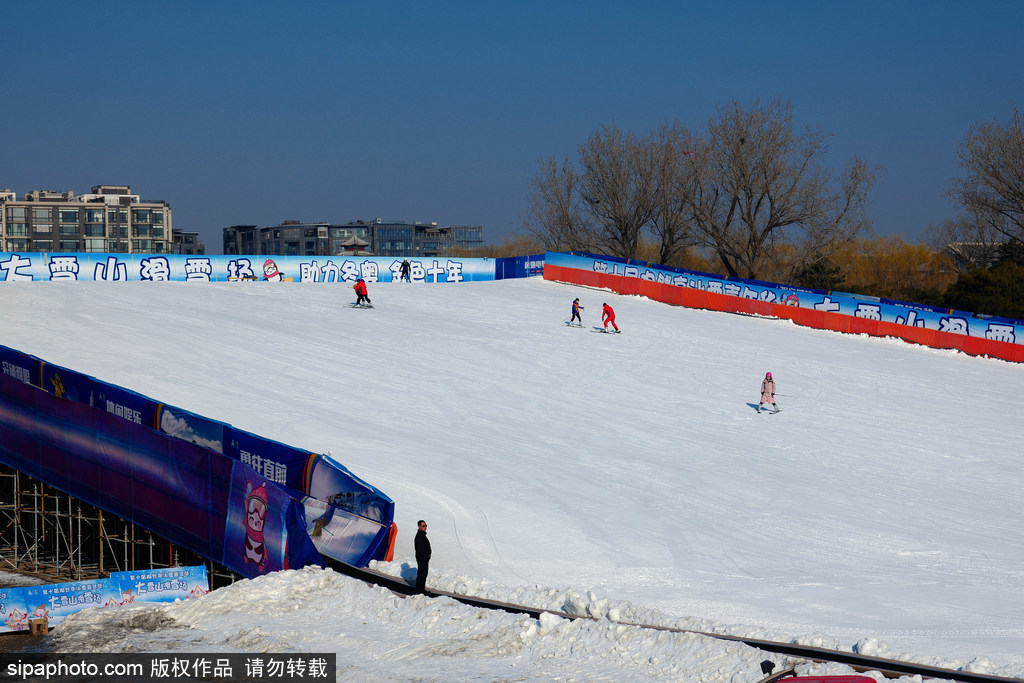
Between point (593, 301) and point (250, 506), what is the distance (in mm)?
31150

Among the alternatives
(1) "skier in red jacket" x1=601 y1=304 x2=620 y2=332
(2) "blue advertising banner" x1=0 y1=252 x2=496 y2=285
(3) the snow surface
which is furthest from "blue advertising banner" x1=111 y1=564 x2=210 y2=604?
(2) "blue advertising banner" x1=0 y1=252 x2=496 y2=285

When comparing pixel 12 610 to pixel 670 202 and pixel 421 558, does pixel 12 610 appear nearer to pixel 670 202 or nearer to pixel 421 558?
pixel 421 558

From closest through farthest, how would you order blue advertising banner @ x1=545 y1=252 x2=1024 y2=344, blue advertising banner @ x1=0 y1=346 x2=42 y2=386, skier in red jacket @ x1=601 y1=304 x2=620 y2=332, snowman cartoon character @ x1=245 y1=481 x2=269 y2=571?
snowman cartoon character @ x1=245 y1=481 x2=269 y2=571
blue advertising banner @ x1=0 y1=346 x2=42 y2=386
skier in red jacket @ x1=601 y1=304 x2=620 y2=332
blue advertising banner @ x1=545 y1=252 x2=1024 y2=344

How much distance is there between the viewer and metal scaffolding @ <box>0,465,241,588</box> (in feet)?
52.2

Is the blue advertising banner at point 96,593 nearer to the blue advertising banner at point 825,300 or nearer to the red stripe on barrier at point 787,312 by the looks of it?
the red stripe on barrier at point 787,312

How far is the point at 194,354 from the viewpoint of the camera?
2617 cm

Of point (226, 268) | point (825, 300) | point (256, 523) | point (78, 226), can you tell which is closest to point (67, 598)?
point (256, 523)

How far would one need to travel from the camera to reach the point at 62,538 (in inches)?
705

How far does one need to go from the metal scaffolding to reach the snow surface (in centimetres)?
383

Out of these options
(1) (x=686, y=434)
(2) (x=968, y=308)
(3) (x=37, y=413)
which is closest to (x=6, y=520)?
(3) (x=37, y=413)

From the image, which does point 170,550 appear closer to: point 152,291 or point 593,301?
point 152,291

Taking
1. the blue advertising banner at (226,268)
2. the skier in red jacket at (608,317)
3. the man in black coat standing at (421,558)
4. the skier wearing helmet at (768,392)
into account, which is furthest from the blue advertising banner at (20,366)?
the skier in red jacket at (608,317)

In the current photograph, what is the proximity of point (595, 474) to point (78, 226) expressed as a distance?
418ft

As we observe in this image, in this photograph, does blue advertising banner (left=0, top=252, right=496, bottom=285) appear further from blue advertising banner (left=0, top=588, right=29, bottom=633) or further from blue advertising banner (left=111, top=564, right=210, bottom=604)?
blue advertising banner (left=111, top=564, right=210, bottom=604)
